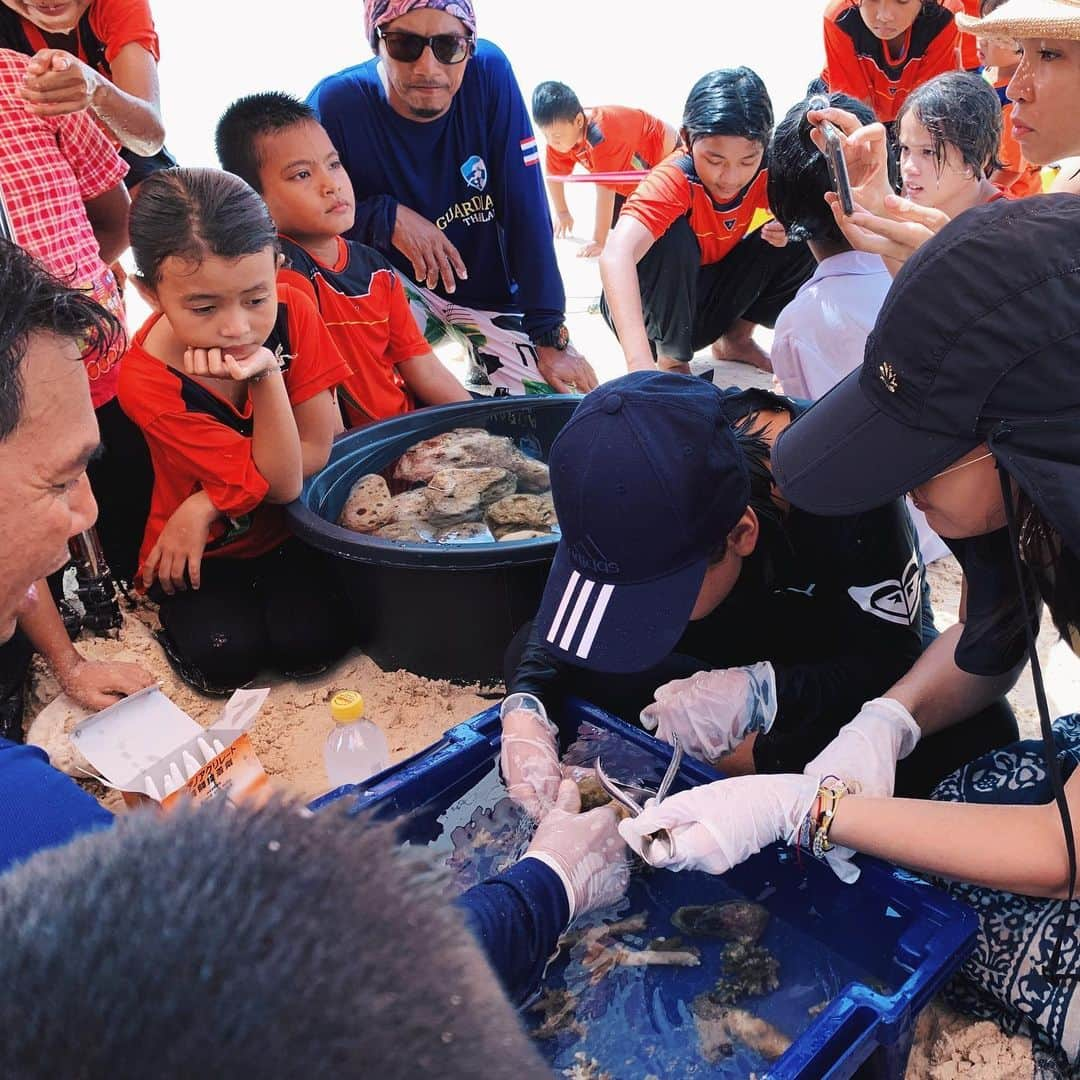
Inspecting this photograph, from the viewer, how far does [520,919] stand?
1294 mm

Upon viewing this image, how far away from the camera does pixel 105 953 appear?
0.38 metres

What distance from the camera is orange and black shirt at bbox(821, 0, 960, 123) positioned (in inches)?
170

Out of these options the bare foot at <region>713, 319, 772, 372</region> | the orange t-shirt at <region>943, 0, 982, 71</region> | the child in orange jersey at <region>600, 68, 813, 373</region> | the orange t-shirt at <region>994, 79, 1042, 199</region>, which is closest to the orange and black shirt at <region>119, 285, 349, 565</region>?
the child in orange jersey at <region>600, 68, 813, 373</region>

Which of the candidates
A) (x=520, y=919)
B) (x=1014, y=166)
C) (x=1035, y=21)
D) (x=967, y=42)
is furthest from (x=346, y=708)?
(x=967, y=42)

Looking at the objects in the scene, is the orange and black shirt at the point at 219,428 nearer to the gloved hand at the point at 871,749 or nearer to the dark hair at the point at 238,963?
the gloved hand at the point at 871,749

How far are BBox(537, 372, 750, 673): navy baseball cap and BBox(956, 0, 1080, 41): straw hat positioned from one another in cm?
130

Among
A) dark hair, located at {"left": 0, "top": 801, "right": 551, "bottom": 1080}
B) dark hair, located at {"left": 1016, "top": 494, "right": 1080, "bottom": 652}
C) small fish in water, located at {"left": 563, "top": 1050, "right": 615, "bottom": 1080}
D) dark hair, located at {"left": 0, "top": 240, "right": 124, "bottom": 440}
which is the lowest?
small fish in water, located at {"left": 563, "top": 1050, "right": 615, "bottom": 1080}

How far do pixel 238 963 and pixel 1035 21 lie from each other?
2.46m

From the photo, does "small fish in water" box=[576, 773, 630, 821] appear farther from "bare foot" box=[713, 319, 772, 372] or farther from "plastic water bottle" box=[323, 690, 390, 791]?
"bare foot" box=[713, 319, 772, 372]

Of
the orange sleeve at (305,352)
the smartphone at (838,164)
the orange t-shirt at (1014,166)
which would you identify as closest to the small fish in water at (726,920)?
the smartphone at (838,164)

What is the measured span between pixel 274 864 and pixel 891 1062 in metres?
1.11

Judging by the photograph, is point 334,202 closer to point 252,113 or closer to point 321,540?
point 252,113

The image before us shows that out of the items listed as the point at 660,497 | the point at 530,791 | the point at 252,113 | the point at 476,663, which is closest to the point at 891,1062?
the point at 530,791

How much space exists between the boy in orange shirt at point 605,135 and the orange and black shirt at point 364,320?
347 cm
